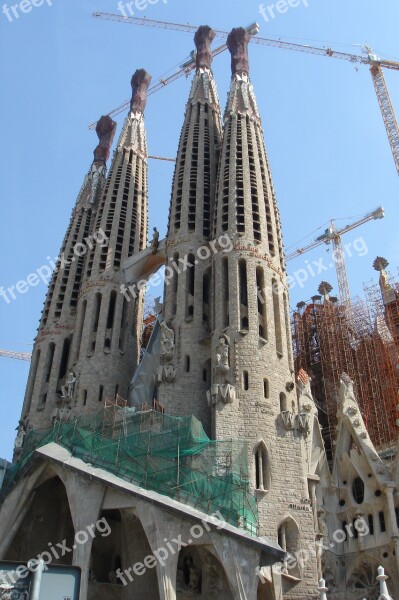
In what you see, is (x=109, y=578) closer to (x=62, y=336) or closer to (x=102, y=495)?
(x=102, y=495)

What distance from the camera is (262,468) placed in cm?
2475

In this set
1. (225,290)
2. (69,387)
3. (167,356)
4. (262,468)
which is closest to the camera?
(262,468)

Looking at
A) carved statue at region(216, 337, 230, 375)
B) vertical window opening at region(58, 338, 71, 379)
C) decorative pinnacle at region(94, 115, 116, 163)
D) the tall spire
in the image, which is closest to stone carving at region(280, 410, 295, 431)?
carved statue at region(216, 337, 230, 375)

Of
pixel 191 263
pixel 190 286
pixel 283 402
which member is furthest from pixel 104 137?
pixel 283 402

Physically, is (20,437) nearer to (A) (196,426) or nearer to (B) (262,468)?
(A) (196,426)

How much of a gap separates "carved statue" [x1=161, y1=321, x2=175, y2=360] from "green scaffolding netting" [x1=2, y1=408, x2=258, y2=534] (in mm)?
3693

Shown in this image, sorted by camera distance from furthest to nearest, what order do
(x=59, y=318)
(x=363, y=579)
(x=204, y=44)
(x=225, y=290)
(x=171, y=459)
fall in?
(x=204, y=44), (x=59, y=318), (x=225, y=290), (x=363, y=579), (x=171, y=459)

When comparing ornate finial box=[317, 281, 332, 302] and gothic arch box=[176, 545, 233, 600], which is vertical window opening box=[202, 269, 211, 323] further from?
ornate finial box=[317, 281, 332, 302]

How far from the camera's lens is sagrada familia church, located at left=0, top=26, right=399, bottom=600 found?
22375mm

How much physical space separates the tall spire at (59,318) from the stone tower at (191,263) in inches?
328

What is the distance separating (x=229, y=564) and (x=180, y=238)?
61.9ft

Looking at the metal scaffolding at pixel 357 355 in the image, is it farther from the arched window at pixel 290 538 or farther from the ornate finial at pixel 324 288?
the arched window at pixel 290 538

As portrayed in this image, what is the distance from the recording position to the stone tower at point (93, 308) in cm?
3469

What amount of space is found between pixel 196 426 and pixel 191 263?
1126cm
